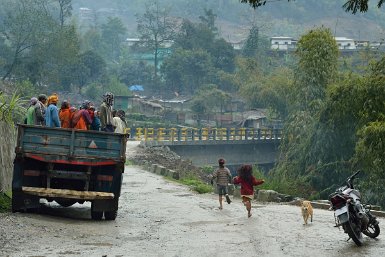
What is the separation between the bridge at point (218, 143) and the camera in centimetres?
6606

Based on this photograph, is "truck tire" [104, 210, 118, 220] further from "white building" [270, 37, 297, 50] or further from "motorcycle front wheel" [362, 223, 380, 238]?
"white building" [270, 37, 297, 50]

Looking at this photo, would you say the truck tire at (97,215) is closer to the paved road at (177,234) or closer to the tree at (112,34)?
the paved road at (177,234)

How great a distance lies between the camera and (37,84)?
80.2 metres

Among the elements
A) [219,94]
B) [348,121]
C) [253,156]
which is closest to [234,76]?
[219,94]

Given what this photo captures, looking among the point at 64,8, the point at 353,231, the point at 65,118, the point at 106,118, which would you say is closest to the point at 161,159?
the point at 106,118

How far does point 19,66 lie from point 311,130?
42.7m

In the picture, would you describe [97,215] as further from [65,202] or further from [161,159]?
[161,159]

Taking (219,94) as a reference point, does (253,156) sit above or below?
below

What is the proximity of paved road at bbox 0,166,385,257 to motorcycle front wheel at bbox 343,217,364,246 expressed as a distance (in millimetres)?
168

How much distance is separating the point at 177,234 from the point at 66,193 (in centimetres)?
256

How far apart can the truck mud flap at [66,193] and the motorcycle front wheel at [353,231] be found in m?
5.15

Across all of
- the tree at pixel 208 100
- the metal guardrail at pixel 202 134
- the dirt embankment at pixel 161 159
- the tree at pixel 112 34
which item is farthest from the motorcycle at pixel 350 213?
the tree at pixel 112 34

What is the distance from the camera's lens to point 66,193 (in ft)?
53.2

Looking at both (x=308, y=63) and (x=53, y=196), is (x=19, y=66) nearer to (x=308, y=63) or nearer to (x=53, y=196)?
(x=308, y=63)
